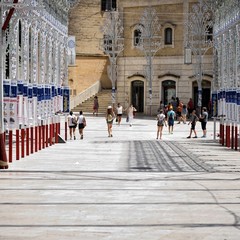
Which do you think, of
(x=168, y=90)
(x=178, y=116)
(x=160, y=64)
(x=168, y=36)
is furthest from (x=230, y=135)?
(x=168, y=36)

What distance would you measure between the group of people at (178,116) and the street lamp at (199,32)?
10.9 feet

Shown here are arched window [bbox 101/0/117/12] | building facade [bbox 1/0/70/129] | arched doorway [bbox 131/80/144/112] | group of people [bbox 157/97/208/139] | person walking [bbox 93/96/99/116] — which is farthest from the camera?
arched window [bbox 101/0/117/12]

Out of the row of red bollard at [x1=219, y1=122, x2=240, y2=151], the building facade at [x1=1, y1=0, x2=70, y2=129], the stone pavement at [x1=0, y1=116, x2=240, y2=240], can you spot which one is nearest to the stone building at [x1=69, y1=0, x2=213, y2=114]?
the building facade at [x1=1, y1=0, x2=70, y2=129]

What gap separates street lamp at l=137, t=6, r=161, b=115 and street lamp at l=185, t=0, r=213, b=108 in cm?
332

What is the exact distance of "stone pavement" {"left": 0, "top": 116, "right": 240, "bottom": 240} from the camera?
12.5 meters

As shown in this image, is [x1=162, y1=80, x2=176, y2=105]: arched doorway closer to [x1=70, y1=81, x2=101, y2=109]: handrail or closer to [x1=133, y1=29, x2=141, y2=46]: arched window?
[x1=133, y1=29, x2=141, y2=46]: arched window

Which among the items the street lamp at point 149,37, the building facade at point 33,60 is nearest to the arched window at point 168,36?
the street lamp at point 149,37

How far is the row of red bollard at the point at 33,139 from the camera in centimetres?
2628

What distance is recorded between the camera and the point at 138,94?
71562 millimetres

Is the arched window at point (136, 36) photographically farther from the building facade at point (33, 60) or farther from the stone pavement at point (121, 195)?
the stone pavement at point (121, 195)

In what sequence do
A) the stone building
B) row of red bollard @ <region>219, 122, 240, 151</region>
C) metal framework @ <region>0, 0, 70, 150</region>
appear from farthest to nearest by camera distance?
the stone building
row of red bollard @ <region>219, 122, 240, 151</region>
metal framework @ <region>0, 0, 70, 150</region>

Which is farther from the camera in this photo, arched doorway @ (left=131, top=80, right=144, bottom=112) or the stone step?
the stone step

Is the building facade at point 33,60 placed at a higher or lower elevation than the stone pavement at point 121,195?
higher

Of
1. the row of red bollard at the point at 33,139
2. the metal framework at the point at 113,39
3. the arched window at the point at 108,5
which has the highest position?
the arched window at the point at 108,5
